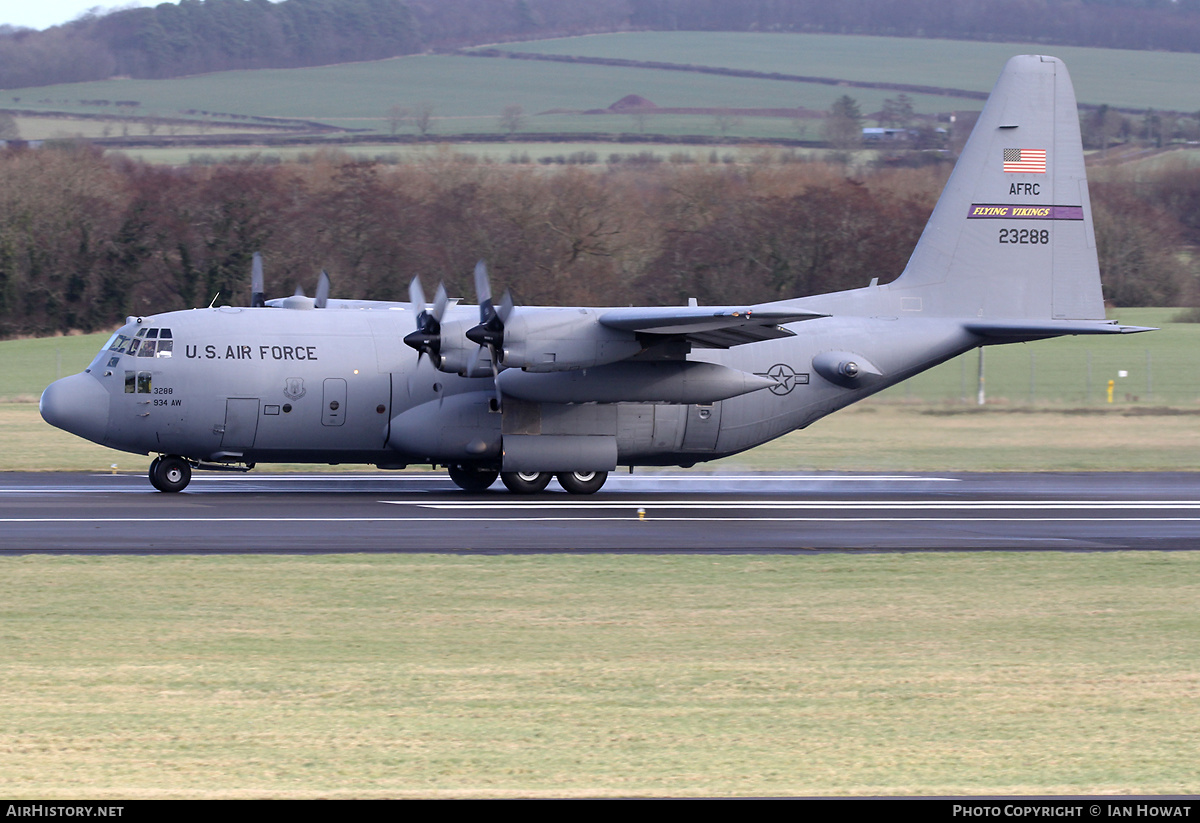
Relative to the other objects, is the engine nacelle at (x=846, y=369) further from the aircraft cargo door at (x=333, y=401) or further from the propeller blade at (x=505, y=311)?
the aircraft cargo door at (x=333, y=401)

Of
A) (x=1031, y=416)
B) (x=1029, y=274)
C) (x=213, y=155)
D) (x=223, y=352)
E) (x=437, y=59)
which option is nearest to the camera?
(x=223, y=352)

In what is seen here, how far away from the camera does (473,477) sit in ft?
80.2

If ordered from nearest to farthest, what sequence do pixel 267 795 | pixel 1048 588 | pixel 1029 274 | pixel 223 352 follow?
pixel 267 795 → pixel 1048 588 → pixel 223 352 → pixel 1029 274

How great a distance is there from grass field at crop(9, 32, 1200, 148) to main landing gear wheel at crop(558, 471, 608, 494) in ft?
218

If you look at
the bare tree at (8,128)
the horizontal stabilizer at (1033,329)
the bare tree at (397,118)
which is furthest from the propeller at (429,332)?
the bare tree at (8,128)

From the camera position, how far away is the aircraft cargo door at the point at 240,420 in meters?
22.4

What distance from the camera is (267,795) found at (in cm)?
650

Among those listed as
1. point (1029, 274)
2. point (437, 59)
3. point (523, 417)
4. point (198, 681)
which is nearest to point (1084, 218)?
point (1029, 274)

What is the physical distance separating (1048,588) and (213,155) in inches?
2707

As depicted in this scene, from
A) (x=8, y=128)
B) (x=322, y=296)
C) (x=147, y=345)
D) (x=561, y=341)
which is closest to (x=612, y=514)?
(x=561, y=341)

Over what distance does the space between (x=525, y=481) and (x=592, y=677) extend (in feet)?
46.4

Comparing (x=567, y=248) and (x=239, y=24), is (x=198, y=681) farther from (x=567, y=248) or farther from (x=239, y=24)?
(x=239, y=24)

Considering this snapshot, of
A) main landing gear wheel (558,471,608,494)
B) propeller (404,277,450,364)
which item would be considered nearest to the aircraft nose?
propeller (404,277,450,364)

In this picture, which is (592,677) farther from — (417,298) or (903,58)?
(903,58)
